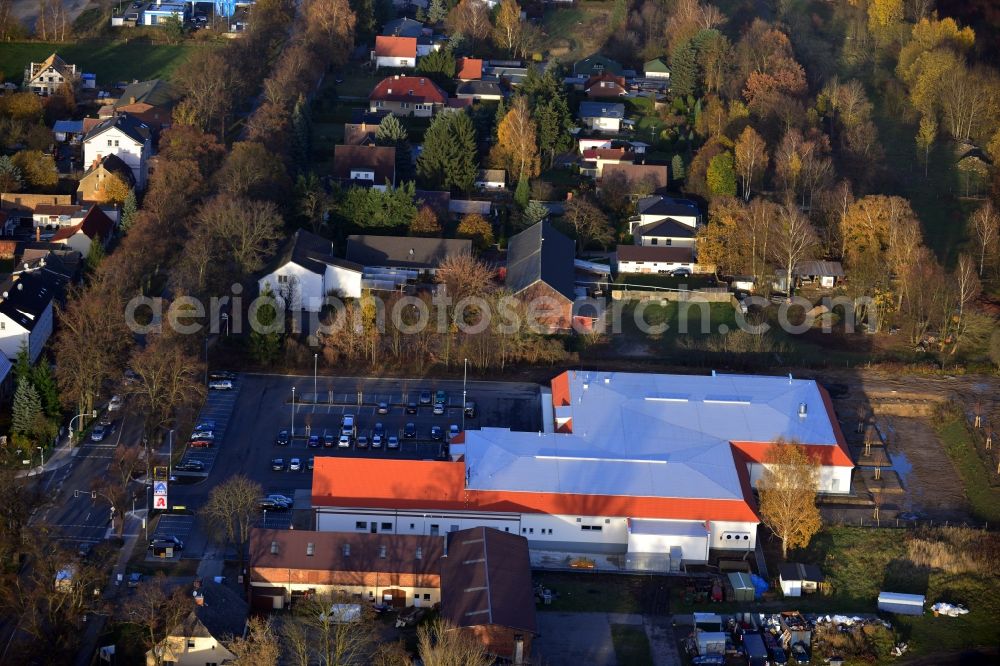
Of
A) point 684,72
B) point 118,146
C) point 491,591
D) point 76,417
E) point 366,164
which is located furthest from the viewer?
point 684,72

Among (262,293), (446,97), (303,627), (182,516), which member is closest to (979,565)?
(303,627)

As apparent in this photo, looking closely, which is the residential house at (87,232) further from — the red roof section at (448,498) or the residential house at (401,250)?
the red roof section at (448,498)

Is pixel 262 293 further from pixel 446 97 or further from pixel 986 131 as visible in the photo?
pixel 986 131

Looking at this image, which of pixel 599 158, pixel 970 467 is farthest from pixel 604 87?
pixel 970 467

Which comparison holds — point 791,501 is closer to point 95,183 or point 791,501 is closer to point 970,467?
point 970,467

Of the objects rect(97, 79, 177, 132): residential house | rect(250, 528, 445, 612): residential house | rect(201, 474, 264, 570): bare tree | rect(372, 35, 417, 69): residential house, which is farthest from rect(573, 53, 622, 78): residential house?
rect(250, 528, 445, 612): residential house

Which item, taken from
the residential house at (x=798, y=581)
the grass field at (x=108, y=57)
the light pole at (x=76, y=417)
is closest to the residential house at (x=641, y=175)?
the grass field at (x=108, y=57)
